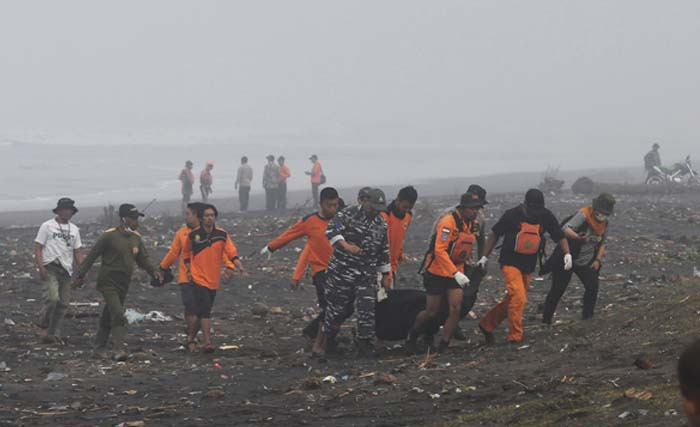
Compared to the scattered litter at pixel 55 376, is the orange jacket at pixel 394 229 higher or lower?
higher

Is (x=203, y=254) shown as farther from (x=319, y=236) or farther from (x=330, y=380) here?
(x=330, y=380)

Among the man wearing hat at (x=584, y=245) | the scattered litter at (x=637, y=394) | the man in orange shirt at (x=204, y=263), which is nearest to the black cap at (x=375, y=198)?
the man in orange shirt at (x=204, y=263)

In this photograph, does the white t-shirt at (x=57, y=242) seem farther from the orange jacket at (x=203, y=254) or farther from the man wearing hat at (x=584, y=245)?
the man wearing hat at (x=584, y=245)

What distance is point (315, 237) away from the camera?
1323cm

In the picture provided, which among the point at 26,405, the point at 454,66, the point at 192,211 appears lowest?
the point at 26,405

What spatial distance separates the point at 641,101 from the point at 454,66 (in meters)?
24.2

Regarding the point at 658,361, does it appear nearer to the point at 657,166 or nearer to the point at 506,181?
the point at 657,166

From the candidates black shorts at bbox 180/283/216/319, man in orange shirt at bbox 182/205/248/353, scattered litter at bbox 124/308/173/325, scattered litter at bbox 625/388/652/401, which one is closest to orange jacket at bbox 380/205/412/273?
man in orange shirt at bbox 182/205/248/353

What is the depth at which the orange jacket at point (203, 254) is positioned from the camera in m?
13.6

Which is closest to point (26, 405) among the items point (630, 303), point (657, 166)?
point (630, 303)

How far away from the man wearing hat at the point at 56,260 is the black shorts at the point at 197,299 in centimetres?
122

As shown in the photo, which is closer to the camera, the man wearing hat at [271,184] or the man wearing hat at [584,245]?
the man wearing hat at [584,245]

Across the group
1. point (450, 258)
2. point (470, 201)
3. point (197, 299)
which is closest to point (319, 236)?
point (450, 258)

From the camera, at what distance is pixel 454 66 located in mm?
126062
